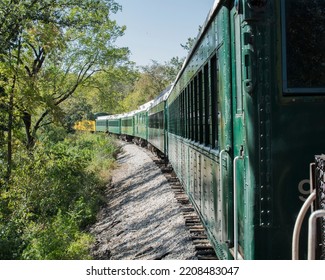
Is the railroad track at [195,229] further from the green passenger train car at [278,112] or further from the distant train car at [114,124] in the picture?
the distant train car at [114,124]

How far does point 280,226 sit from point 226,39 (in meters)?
1.67

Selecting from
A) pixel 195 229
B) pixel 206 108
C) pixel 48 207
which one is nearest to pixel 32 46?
pixel 48 207

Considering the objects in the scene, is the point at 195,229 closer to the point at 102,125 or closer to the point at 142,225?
the point at 142,225

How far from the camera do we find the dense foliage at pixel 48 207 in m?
8.87

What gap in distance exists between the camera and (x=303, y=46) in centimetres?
322

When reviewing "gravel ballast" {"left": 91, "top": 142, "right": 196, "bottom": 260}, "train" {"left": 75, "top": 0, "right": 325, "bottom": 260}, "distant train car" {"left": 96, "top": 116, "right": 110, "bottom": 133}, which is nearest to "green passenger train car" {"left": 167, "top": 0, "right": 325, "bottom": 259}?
"train" {"left": 75, "top": 0, "right": 325, "bottom": 260}

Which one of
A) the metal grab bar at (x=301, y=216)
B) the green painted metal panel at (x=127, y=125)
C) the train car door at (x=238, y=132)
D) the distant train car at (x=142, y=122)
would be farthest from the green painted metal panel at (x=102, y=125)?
the metal grab bar at (x=301, y=216)

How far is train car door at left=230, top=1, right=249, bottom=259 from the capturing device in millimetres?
3529

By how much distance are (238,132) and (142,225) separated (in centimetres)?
697

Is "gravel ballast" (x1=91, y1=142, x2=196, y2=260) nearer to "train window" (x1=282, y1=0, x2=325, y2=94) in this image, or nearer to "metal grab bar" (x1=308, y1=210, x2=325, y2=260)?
"train window" (x1=282, y1=0, x2=325, y2=94)

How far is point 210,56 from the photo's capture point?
4.96 metres

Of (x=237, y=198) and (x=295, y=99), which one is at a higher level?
(x=295, y=99)

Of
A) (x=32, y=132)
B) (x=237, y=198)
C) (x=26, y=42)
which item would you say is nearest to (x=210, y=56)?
(x=237, y=198)

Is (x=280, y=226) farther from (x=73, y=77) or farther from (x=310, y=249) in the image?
(x=73, y=77)
